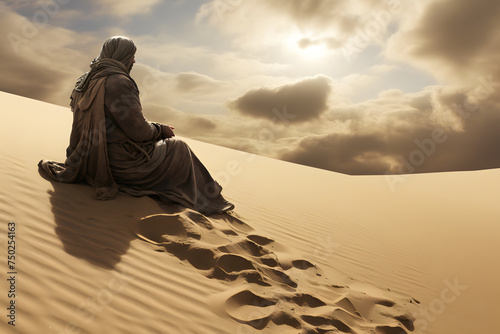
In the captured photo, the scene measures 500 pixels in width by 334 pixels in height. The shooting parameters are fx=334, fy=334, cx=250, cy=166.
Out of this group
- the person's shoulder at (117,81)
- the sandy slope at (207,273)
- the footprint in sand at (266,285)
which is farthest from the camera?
the person's shoulder at (117,81)

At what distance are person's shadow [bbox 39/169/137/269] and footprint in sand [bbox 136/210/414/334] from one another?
25 centimetres

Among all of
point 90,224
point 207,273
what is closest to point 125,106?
point 90,224

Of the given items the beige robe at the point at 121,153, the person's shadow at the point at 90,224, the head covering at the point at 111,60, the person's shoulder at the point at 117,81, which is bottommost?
the person's shadow at the point at 90,224

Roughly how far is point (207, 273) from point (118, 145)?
204 cm

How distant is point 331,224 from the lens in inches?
281

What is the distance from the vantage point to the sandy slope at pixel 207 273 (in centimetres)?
240

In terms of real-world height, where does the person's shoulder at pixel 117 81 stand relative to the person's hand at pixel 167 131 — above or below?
above

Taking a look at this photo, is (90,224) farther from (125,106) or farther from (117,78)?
(117,78)

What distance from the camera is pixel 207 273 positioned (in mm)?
3215

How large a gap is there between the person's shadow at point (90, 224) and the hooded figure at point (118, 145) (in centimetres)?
17

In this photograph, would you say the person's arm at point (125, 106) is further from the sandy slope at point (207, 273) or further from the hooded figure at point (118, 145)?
the sandy slope at point (207, 273)

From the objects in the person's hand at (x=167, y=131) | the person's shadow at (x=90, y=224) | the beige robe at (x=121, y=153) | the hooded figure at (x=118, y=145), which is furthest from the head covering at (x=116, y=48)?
the person's shadow at (x=90, y=224)

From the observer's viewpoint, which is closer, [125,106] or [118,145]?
[125,106]

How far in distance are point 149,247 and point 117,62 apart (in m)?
2.31
